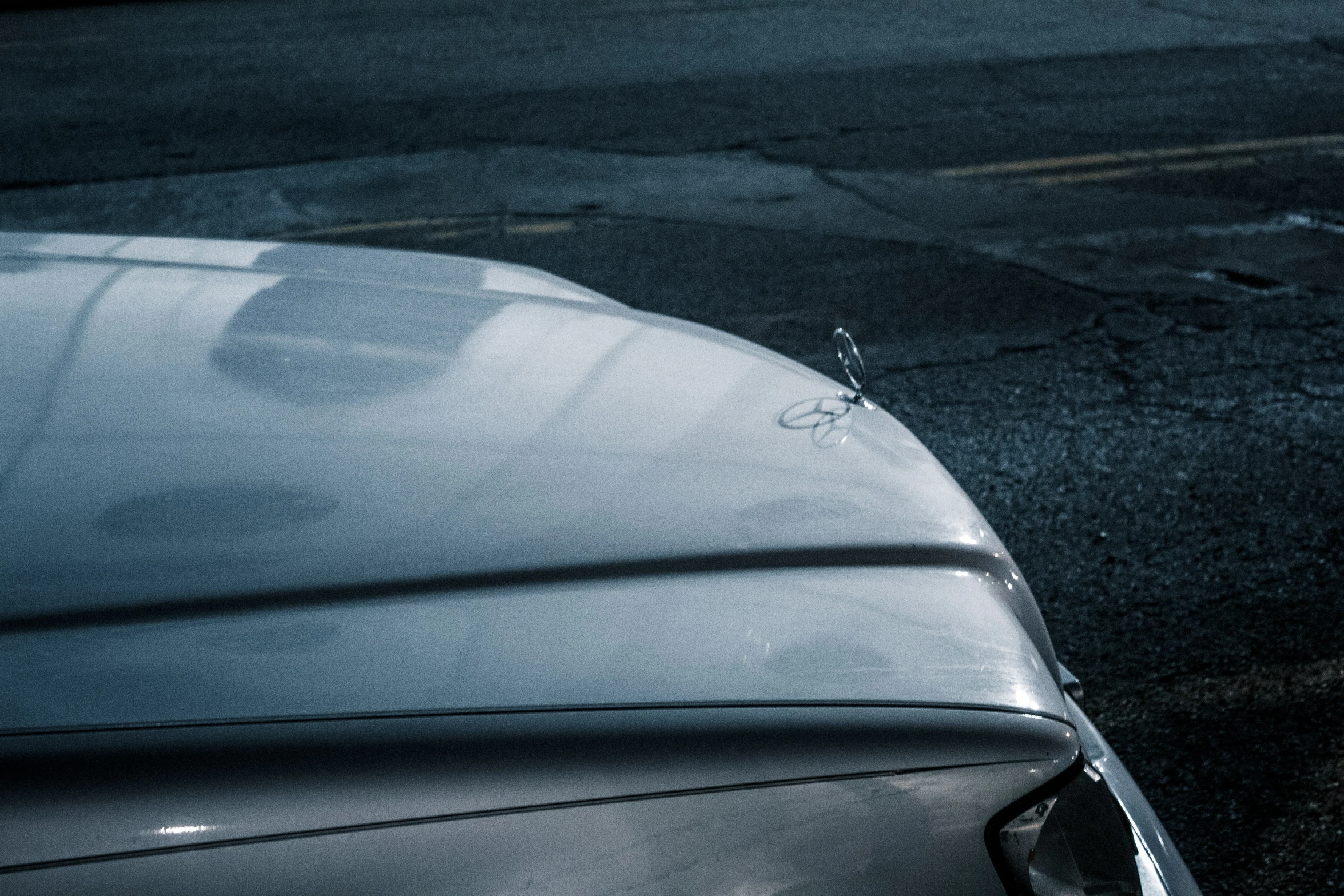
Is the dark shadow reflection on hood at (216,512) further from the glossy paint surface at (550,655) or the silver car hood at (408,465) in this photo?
the glossy paint surface at (550,655)

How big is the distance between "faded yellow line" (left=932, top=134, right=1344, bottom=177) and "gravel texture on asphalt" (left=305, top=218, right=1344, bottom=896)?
1509 millimetres

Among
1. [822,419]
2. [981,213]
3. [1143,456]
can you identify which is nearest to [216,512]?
[822,419]

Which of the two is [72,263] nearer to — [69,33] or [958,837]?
[958,837]

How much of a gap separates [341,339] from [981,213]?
5231mm

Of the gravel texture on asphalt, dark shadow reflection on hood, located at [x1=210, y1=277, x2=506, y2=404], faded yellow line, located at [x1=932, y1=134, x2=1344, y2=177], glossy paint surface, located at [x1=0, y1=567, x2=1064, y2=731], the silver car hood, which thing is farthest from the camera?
faded yellow line, located at [x1=932, y1=134, x2=1344, y2=177]

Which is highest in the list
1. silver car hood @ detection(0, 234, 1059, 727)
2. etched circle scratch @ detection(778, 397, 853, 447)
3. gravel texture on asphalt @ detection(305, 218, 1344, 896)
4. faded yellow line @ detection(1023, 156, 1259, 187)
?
silver car hood @ detection(0, 234, 1059, 727)

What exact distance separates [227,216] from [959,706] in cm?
616

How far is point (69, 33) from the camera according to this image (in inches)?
472

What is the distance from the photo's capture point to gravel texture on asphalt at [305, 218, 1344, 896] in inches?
113

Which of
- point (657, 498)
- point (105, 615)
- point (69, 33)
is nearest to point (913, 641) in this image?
point (657, 498)

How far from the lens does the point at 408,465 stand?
1.65 metres

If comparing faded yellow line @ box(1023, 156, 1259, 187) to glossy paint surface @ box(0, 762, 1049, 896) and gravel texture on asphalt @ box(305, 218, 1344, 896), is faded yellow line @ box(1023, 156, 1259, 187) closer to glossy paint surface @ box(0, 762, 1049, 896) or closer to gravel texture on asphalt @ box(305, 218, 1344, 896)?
gravel texture on asphalt @ box(305, 218, 1344, 896)

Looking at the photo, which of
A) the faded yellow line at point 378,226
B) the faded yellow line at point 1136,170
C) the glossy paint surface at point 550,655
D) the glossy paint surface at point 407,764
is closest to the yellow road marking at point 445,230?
the faded yellow line at point 378,226

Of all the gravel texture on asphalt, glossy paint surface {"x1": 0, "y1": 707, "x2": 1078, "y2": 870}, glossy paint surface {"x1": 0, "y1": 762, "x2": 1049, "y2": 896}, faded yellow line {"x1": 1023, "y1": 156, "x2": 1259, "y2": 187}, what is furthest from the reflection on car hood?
faded yellow line {"x1": 1023, "y1": 156, "x2": 1259, "y2": 187}
